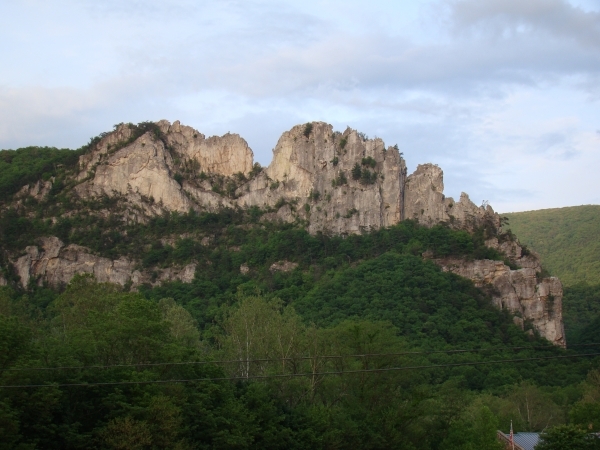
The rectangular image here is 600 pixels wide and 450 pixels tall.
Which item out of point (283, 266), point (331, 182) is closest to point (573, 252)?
point (331, 182)

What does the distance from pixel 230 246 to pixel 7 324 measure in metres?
69.8

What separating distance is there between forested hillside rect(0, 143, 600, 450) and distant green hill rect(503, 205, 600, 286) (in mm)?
32319

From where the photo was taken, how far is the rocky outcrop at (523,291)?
4006 inches

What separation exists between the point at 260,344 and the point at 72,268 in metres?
54.6

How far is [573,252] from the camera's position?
14800cm

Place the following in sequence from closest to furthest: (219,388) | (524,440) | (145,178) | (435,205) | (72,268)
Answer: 1. (219,388)
2. (524,440)
3. (72,268)
4. (435,205)
5. (145,178)

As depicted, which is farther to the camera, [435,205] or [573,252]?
[573,252]

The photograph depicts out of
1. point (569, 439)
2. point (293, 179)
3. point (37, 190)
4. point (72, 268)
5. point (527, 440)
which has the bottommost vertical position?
point (527, 440)

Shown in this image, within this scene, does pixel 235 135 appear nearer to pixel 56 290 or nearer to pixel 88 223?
pixel 88 223

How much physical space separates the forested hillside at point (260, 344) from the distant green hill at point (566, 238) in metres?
32.3

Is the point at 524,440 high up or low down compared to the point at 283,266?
down

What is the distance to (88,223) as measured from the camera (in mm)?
115062

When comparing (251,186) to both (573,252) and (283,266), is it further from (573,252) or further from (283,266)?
(573,252)

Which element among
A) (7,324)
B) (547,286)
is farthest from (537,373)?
Result: (7,324)
